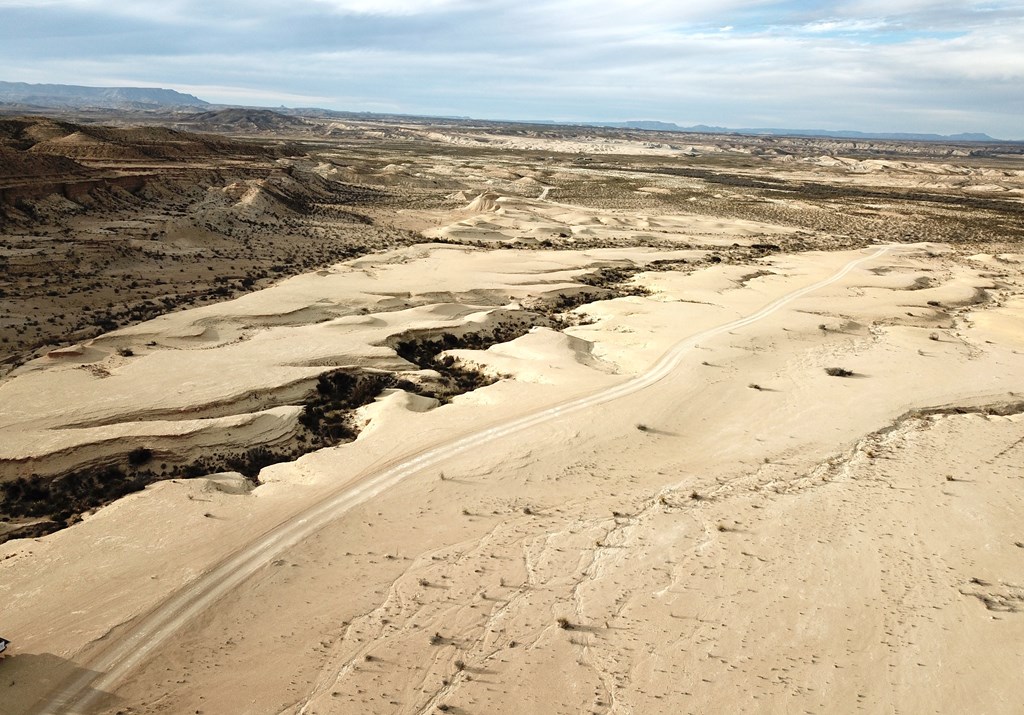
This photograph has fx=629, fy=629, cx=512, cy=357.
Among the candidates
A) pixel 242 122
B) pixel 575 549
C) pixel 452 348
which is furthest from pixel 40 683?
pixel 242 122

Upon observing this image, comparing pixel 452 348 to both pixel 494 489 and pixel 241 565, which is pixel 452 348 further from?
pixel 241 565

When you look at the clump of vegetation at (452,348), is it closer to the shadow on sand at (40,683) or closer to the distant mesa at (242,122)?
the shadow on sand at (40,683)

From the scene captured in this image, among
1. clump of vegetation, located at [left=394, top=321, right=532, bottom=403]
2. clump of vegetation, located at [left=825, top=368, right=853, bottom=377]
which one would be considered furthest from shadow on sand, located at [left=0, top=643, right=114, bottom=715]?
clump of vegetation, located at [left=825, top=368, right=853, bottom=377]

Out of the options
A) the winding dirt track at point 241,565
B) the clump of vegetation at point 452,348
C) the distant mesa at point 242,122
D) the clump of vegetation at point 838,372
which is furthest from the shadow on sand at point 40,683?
the distant mesa at point 242,122

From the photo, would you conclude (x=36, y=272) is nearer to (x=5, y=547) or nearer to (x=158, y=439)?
(x=158, y=439)

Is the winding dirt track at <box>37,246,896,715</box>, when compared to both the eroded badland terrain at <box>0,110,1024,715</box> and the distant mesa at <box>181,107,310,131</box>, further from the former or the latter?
the distant mesa at <box>181,107,310,131</box>

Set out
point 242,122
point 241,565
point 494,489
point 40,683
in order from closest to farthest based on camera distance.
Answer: point 40,683 → point 241,565 → point 494,489 → point 242,122
